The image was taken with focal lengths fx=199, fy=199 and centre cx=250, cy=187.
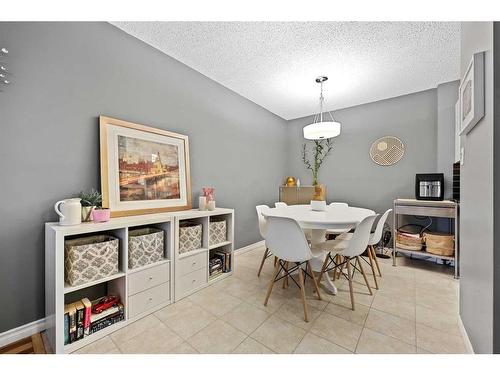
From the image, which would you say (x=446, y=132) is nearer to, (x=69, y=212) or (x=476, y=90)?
(x=476, y=90)

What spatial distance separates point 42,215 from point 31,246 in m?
0.22

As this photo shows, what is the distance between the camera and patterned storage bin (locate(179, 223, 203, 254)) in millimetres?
1928

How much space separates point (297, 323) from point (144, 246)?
4.43ft

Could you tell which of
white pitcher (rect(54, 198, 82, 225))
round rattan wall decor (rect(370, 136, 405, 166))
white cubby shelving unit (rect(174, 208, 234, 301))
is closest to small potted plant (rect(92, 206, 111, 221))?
white pitcher (rect(54, 198, 82, 225))

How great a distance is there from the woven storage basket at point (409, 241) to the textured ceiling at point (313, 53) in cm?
209

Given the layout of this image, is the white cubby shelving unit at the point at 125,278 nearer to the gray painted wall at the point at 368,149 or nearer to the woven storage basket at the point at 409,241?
the woven storage basket at the point at 409,241

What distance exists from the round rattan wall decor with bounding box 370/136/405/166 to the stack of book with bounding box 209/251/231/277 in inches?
Answer: 116

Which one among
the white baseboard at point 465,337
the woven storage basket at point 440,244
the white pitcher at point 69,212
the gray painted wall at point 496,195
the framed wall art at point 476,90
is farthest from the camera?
the woven storage basket at point 440,244

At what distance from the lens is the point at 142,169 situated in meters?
Answer: 1.94

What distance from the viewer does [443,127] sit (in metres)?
2.85

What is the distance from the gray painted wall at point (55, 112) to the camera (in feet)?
4.35

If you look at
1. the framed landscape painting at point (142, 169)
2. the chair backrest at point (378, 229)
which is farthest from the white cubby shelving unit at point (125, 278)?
the chair backrest at point (378, 229)

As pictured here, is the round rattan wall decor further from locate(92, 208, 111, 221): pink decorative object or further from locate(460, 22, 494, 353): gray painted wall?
locate(92, 208, 111, 221): pink decorative object
